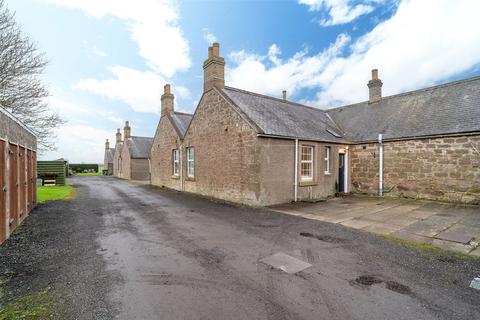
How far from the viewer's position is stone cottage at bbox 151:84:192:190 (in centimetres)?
1870

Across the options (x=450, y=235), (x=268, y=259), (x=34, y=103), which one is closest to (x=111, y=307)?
(x=268, y=259)

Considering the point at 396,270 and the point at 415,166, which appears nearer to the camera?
the point at 396,270

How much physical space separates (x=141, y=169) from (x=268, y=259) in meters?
33.6

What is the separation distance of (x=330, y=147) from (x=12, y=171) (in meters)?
14.1

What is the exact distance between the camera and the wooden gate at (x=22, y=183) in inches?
320

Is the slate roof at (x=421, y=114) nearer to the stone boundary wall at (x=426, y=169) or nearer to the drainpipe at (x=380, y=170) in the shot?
the drainpipe at (x=380, y=170)

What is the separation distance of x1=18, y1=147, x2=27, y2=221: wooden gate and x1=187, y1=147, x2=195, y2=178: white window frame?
9.12 metres

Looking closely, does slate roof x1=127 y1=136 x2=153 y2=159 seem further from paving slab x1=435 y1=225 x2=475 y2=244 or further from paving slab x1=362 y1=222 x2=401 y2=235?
paving slab x1=435 y1=225 x2=475 y2=244

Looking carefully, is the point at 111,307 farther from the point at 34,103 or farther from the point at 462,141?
the point at 34,103

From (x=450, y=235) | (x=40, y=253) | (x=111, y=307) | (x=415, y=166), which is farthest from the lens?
(x=415, y=166)

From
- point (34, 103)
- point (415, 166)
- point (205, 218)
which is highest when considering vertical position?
point (34, 103)

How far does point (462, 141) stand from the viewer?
36.6 feet

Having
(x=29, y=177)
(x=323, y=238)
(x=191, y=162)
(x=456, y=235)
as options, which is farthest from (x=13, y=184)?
(x=456, y=235)

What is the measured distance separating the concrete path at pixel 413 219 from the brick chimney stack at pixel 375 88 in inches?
340
